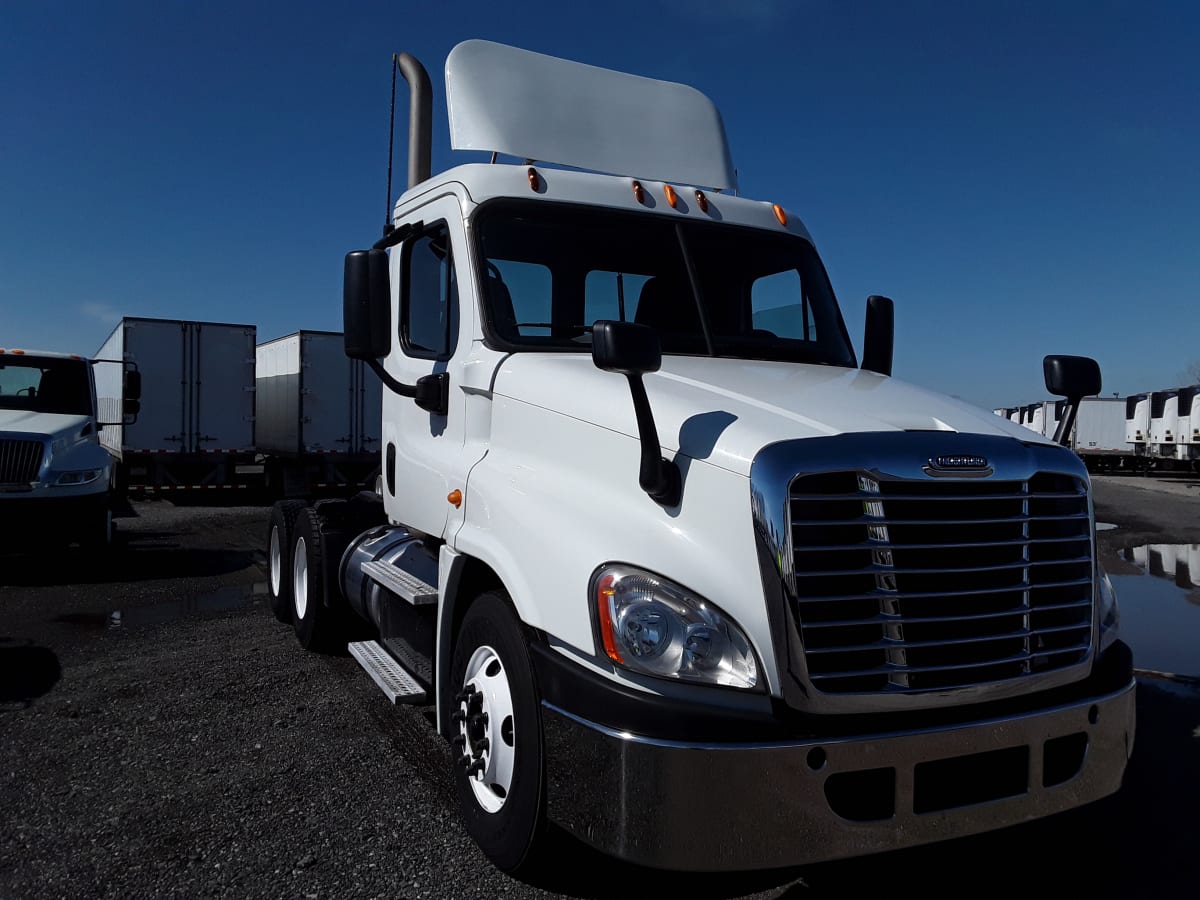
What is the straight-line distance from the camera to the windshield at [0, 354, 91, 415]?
33.2 feet

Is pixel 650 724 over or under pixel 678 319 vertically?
under

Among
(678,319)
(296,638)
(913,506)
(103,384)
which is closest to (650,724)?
(913,506)

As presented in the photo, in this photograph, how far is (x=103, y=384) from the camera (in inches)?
774

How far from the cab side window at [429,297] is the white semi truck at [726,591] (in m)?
0.08

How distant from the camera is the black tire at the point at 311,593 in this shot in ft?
19.6

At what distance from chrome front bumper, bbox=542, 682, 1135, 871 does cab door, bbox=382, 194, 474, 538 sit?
1.66 metres

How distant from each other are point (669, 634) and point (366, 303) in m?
2.39

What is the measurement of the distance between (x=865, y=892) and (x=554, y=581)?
1575 mm

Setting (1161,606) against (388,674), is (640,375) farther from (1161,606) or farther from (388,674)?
(1161,606)

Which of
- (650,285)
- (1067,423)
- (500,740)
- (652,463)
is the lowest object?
(500,740)

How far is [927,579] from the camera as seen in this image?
271cm

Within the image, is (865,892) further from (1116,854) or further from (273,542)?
(273,542)

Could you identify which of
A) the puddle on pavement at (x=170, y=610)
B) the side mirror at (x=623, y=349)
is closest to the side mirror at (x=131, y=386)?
the puddle on pavement at (x=170, y=610)

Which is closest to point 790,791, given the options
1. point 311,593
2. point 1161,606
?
point 311,593
